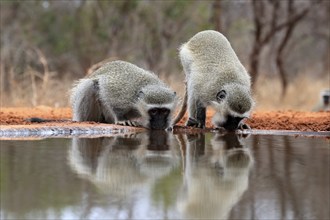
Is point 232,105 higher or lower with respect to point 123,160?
higher

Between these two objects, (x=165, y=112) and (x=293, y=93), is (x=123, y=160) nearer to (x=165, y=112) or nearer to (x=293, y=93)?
(x=165, y=112)

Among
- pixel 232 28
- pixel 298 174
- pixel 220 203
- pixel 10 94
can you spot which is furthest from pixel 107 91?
pixel 232 28

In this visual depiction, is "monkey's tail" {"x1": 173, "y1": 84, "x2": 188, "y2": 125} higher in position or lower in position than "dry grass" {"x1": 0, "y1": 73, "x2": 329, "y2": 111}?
lower

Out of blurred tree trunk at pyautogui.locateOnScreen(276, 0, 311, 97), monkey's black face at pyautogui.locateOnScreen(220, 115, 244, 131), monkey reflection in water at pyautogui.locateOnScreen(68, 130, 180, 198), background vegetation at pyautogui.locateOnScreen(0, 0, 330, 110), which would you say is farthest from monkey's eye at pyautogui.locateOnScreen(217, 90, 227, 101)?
blurred tree trunk at pyautogui.locateOnScreen(276, 0, 311, 97)

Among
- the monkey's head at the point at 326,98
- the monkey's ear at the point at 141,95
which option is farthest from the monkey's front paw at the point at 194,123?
the monkey's head at the point at 326,98

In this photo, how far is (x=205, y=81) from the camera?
7.36m

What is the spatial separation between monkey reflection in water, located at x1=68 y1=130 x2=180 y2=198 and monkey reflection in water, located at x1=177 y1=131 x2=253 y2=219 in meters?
0.20

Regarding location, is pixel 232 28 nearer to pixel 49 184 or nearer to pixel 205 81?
pixel 205 81

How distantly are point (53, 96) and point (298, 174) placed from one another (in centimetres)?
963

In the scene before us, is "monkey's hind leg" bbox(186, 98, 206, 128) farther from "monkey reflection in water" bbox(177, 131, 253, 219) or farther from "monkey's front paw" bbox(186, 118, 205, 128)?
"monkey reflection in water" bbox(177, 131, 253, 219)

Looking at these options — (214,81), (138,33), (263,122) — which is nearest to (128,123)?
(214,81)

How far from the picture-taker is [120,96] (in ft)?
25.1

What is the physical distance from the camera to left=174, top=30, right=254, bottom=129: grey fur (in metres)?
6.96

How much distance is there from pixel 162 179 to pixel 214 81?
3.21 meters
